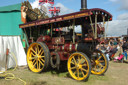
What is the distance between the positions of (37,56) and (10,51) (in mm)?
1691

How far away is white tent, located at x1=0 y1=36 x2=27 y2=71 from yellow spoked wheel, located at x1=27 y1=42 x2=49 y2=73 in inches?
36.4

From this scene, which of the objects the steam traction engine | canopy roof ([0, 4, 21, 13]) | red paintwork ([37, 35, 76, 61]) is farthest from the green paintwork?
red paintwork ([37, 35, 76, 61])

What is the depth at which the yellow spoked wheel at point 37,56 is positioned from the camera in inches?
206

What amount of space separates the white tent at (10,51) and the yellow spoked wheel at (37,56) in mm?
926

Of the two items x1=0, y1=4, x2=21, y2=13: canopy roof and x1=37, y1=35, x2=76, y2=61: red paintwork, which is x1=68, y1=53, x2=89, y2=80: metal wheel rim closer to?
x1=37, y1=35, x2=76, y2=61: red paintwork

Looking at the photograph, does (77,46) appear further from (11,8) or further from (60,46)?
(11,8)

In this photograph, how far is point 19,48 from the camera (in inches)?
274

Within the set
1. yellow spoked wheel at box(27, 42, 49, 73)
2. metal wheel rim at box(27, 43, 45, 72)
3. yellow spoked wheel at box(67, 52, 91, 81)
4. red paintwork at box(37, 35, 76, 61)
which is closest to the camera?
yellow spoked wheel at box(67, 52, 91, 81)

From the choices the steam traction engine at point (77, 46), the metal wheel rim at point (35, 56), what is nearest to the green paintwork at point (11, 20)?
the steam traction engine at point (77, 46)

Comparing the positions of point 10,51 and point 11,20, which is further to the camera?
point 11,20

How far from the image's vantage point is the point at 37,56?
5.64m

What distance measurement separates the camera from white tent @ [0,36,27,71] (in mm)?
6000

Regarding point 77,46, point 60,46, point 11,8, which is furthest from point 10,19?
point 77,46

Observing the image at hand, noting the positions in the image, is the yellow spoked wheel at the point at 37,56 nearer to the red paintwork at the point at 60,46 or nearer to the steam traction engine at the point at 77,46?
the steam traction engine at the point at 77,46
